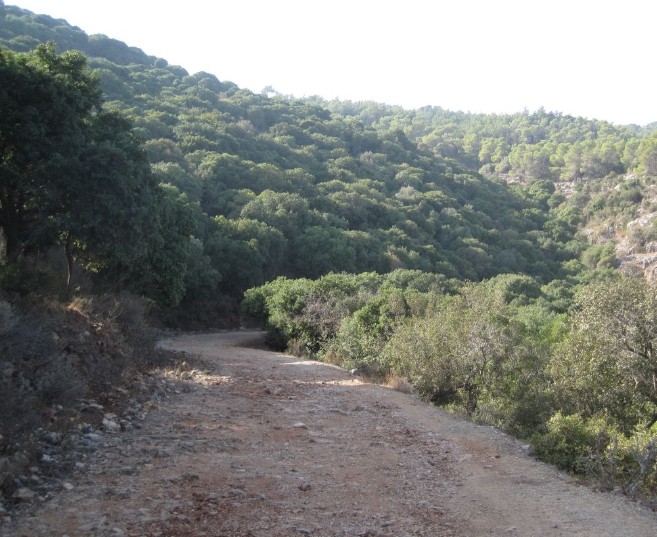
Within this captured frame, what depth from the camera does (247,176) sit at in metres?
51.8

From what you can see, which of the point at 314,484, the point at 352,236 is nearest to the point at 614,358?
the point at 314,484

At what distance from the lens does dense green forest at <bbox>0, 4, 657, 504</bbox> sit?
446 inches

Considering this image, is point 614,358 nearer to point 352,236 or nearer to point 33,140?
point 33,140

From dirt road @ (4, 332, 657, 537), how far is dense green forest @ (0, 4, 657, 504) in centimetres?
119

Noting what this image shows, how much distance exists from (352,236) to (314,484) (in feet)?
139

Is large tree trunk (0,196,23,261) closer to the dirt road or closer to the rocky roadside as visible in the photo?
the rocky roadside

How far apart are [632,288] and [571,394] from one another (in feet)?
8.25

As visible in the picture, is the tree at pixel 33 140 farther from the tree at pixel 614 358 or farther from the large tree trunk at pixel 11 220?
the tree at pixel 614 358

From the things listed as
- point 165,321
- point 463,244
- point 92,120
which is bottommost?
point 165,321

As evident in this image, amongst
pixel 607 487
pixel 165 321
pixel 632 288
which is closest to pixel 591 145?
pixel 165 321

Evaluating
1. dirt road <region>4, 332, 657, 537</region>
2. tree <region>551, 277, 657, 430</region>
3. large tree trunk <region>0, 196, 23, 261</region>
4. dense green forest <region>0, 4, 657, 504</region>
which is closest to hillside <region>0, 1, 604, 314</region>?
dense green forest <region>0, 4, 657, 504</region>

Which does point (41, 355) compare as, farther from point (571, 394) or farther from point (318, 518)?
point (571, 394)

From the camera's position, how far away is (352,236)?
156ft

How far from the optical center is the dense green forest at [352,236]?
446 inches
